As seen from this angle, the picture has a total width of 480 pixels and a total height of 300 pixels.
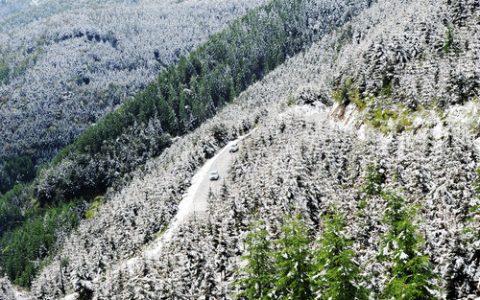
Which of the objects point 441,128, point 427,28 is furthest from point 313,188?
point 427,28

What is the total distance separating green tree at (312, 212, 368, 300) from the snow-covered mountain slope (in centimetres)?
588

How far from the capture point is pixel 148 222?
93312 millimetres

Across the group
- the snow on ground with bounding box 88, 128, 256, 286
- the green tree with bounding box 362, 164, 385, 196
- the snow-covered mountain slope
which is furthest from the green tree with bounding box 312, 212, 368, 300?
the snow on ground with bounding box 88, 128, 256, 286

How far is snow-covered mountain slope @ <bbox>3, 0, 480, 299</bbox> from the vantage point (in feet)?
137

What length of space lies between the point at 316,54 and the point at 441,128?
136 m

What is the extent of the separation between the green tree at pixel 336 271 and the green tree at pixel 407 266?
1.98 meters

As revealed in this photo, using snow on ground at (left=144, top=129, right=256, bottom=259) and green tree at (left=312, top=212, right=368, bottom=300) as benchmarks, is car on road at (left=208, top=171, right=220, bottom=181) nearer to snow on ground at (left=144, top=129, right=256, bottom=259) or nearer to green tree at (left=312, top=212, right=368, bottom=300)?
snow on ground at (left=144, top=129, right=256, bottom=259)

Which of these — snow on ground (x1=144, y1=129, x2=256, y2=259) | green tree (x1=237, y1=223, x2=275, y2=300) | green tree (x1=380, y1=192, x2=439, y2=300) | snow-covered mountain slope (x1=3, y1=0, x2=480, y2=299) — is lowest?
snow on ground (x1=144, y1=129, x2=256, y2=259)

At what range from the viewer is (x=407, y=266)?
90.2 feet

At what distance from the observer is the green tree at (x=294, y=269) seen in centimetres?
2981

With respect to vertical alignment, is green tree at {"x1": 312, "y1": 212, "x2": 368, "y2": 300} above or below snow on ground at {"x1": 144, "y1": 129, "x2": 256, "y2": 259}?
above

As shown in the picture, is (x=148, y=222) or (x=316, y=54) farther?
(x=316, y=54)

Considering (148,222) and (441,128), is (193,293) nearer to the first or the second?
(441,128)

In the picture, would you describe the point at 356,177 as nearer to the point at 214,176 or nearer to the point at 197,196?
the point at 197,196
